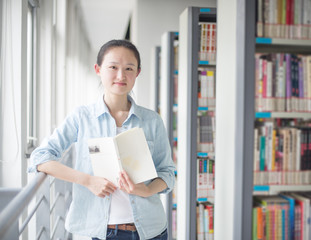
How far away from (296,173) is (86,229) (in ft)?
3.23

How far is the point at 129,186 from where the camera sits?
1249 mm

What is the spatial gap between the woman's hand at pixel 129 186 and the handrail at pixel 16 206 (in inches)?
13.2

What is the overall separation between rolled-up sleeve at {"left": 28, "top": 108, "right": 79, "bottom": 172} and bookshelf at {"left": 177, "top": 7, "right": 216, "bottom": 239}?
1318 mm

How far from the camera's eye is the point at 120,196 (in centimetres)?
133

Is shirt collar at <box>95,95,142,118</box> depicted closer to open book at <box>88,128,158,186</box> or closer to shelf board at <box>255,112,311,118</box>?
open book at <box>88,128,158,186</box>

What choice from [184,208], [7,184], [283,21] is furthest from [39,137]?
[283,21]

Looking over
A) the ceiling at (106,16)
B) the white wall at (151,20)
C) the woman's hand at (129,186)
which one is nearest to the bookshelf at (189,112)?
the woman's hand at (129,186)

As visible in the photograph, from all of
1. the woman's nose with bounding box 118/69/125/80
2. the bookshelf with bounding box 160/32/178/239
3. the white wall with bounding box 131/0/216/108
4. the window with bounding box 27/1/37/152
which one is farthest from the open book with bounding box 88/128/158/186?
the white wall with bounding box 131/0/216/108

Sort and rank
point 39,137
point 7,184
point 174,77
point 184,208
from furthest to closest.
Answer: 1. point 174,77
2. point 39,137
3. point 184,208
4. point 7,184

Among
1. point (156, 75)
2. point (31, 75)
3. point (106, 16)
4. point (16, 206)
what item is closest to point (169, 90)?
point (156, 75)

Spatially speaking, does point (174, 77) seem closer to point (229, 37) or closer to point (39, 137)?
point (39, 137)

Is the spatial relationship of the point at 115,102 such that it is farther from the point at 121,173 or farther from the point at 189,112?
the point at 189,112

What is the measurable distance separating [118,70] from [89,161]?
0.41 meters

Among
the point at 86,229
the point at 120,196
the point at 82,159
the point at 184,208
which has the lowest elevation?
the point at 184,208
